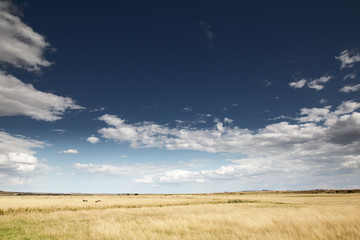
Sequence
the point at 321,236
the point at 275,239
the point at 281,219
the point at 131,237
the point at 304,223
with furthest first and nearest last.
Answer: the point at 281,219 < the point at 304,223 < the point at 131,237 < the point at 321,236 < the point at 275,239

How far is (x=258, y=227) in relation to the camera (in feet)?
41.7

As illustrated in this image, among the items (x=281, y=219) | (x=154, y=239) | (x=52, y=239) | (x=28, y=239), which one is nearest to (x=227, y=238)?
(x=154, y=239)

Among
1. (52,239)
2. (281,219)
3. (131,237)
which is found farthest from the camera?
(281,219)

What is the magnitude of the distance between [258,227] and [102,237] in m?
8.56

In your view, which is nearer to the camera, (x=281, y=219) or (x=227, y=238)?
(x=227, y=238)

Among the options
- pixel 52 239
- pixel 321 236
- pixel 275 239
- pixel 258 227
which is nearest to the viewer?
pixel 275 239

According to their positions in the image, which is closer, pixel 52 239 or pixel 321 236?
pixel 321 236

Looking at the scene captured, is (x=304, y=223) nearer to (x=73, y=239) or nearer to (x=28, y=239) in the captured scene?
(x=73, y=239)

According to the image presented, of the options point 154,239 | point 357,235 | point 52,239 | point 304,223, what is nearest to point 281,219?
point 304,223

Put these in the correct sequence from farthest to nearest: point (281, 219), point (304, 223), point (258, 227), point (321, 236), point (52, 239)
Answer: point (281, 219), point (304, 223), point (258, 227), point (52, 239), point (321, 236)

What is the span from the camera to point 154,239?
397 inches

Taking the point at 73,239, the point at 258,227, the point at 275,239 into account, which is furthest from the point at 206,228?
the point at 73,239

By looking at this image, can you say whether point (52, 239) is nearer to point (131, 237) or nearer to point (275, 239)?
point (131, 237)

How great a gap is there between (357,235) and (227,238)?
240 inches
